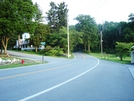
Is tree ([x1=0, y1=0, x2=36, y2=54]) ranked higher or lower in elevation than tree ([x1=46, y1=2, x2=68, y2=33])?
lower

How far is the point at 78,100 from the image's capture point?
5.95 meters

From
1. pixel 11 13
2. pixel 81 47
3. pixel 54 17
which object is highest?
pixel 54 17

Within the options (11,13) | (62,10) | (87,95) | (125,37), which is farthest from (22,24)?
(125,37)

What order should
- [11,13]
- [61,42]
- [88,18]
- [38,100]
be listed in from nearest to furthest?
[38,100] < [11,13] < [61,42] < [88,18]

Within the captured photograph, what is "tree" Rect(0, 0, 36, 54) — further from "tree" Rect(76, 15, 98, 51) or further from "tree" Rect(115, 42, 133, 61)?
"tree" Rect(76, 15, 98, 51)

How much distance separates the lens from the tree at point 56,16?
69.8 meters

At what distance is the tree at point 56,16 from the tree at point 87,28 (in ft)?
43.1

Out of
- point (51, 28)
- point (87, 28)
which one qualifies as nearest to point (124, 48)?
Result: point (51, 28)

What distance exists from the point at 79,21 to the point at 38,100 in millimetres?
79747

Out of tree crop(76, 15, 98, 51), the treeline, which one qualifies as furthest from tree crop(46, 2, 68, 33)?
tree crop(76, 15, 98, 51)

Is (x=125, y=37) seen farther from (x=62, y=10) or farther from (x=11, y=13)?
(x=11, y=13)

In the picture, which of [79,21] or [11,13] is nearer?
[11,13]

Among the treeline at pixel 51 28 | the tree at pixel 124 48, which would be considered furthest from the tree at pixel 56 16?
the tree at pixel 124 48

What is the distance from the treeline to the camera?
33.5m
